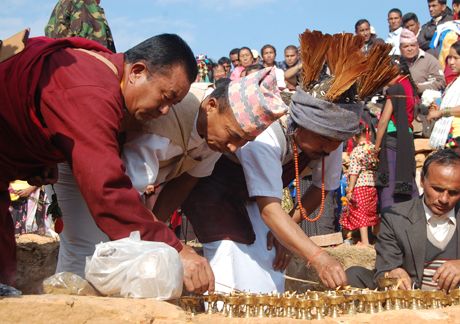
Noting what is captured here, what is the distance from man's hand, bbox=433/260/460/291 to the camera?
364cm

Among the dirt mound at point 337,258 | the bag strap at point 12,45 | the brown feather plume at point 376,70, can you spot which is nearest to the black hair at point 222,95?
the brown feather plume at point 376,70

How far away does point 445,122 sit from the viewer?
6.35 metres

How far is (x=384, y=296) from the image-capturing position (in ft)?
10.3

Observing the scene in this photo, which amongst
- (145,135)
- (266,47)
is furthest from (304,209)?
(266,47)

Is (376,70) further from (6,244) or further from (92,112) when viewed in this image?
(6,244)

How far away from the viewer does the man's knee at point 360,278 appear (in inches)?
159

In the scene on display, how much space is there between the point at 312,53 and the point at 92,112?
1624 mm

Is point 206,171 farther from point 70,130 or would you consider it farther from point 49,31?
point 49,31

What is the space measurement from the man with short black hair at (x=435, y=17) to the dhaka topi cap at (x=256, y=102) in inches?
236

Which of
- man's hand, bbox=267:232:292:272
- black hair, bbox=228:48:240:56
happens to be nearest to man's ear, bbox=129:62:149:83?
man's hand, bbox=267:232:292:272

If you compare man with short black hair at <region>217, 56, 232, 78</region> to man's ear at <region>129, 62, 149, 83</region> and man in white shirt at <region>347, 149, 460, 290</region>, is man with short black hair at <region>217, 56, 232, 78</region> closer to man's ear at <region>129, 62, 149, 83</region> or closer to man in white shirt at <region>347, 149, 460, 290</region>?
man in white shirt at <region>347, 149, 460, 290</region>

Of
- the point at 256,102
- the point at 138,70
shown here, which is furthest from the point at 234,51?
the point at 138,70

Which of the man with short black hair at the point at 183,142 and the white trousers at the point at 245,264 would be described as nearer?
the man with short black hair at the point at 183,142

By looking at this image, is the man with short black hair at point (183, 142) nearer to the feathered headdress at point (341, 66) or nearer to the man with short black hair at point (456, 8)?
the feathered headdress at point (341, 66)
